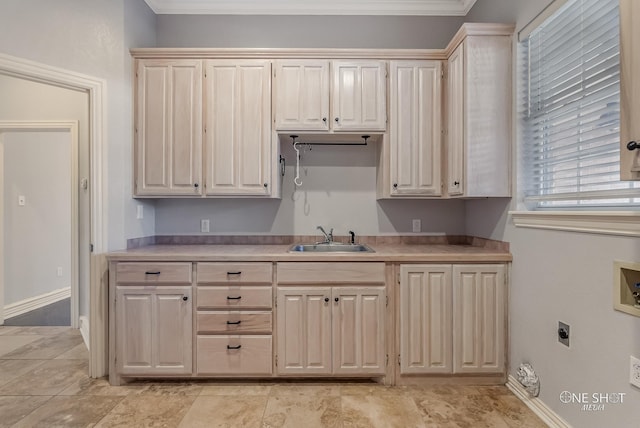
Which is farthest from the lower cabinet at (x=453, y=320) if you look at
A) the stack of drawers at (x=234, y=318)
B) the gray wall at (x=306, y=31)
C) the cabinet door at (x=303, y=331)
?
the gray wall at (x=306, y=31)

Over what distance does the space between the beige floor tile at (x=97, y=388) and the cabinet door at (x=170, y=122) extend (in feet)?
4.80

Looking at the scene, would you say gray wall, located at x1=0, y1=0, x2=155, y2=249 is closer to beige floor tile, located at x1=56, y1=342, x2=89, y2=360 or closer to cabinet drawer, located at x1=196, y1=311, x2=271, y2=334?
cabinet drawer, located at x1=196, y1=311, x2=271, y2=334

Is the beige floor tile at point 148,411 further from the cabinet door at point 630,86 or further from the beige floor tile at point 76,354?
the cabinet door at point 630,86

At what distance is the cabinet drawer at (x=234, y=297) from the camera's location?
86.6 inches

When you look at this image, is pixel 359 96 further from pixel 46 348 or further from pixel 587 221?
pixel 46 348

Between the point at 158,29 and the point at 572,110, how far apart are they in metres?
3.25

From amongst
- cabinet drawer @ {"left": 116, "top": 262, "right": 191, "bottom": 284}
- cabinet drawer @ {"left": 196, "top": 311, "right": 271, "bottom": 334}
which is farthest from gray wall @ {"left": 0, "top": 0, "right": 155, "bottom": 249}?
cabinet drawer @ {"left": 196, "top": 311, "right": 271, "bottom": 334}

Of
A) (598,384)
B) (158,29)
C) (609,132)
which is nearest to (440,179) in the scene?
(609,132)

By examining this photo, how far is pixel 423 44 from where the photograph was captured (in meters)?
2.88

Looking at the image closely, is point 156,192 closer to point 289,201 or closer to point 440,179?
point 289,201

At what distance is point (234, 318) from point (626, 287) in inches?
83.6

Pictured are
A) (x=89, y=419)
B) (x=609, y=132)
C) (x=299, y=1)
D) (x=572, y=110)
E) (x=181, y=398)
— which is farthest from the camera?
(x=299, y=1)

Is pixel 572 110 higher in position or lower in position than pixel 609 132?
higher

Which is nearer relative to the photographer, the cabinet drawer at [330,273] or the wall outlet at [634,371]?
the wall outlet at [634,371]
